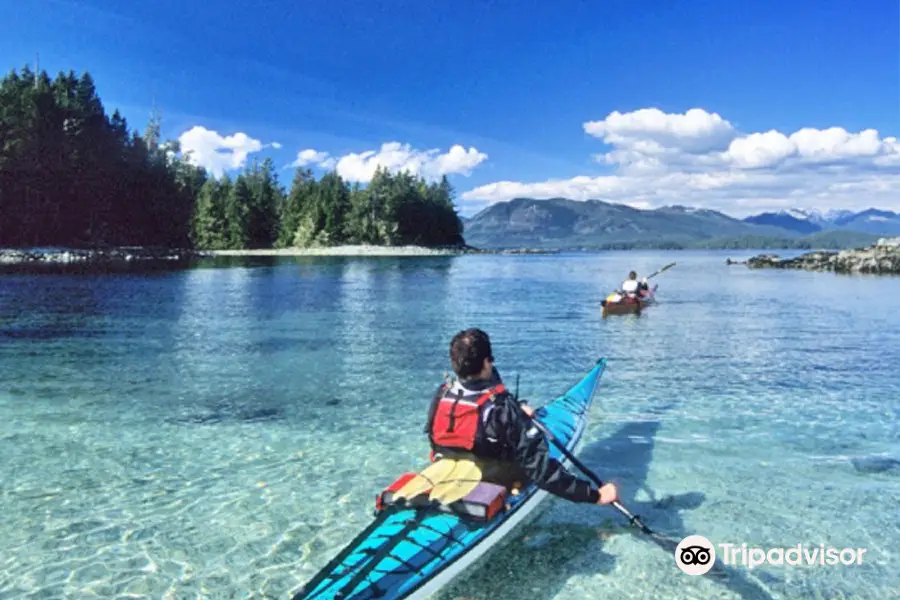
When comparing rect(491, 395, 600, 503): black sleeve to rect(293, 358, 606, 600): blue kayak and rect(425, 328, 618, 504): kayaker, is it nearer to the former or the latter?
rect(425, 328, 618, 504): kayaker

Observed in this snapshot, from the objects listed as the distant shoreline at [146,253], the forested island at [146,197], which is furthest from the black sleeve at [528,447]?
the forested island at [146,197]

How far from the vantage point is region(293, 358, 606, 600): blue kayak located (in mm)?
5703

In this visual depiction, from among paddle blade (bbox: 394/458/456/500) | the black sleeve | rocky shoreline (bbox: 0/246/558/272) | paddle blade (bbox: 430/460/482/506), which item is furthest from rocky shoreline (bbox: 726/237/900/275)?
paddle blade (bbox: 394/458/456/500)

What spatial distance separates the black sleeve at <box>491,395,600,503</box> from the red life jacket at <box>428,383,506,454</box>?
0.50 feet

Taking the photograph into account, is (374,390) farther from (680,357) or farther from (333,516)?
(680,357)

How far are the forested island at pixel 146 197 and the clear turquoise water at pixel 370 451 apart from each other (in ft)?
238

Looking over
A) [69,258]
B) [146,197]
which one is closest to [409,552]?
[69,258]

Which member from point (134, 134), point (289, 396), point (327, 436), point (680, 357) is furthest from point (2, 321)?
point (134, 134)

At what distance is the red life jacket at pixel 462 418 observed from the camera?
6.71 metres

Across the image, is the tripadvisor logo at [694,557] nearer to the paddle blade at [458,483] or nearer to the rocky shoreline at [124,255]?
the paddle blade at [458,483]

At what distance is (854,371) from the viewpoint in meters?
19.3

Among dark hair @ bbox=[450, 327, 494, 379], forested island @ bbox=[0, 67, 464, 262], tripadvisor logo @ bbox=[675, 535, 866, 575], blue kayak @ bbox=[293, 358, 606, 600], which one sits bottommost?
tripadvisor logo @ bbox=[675, 535, 866, 575]

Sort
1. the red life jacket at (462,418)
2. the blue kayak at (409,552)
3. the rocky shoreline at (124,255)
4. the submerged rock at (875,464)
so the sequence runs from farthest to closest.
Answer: the rocky shoreline at (124,255)
the submerged rock at (875,464)
the red life jacket at (462,418)
the blue kayak at (409,552)

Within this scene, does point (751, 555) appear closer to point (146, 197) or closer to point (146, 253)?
point (146, 253)
